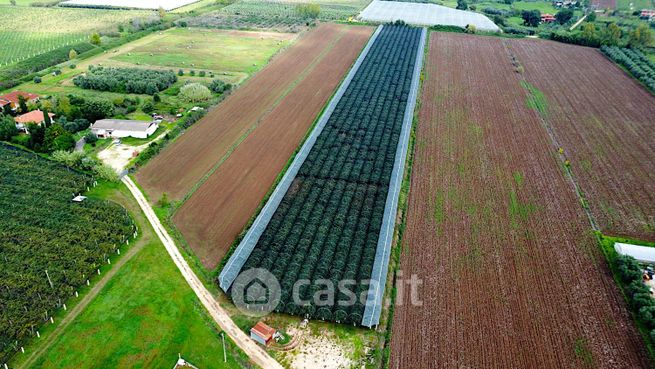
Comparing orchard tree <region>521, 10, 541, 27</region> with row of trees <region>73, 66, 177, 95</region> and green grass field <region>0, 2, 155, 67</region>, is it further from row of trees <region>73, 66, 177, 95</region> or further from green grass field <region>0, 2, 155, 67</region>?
green grass field <region>0, 2, 155, 67</region>

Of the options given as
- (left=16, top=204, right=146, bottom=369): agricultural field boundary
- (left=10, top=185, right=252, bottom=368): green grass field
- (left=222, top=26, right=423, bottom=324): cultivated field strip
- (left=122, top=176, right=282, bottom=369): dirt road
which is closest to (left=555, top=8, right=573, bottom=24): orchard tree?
(left=222, top=26, right=423, bottom=324): cultivated field strip

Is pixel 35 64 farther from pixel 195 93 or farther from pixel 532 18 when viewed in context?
pixel 532 18

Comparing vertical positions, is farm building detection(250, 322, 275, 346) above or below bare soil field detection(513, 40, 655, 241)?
below

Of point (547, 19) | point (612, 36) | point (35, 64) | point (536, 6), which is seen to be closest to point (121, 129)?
point (35, 64)

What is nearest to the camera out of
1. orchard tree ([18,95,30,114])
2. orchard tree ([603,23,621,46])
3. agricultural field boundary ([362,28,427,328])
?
agricultural field boundary ([362,28,427,328])

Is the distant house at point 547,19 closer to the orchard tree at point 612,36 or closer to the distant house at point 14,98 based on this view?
the orchard tree at point 612,36

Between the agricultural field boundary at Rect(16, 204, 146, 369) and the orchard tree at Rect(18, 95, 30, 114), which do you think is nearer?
the agricultural field boundary at Rect(16, 204, 146, 369)
